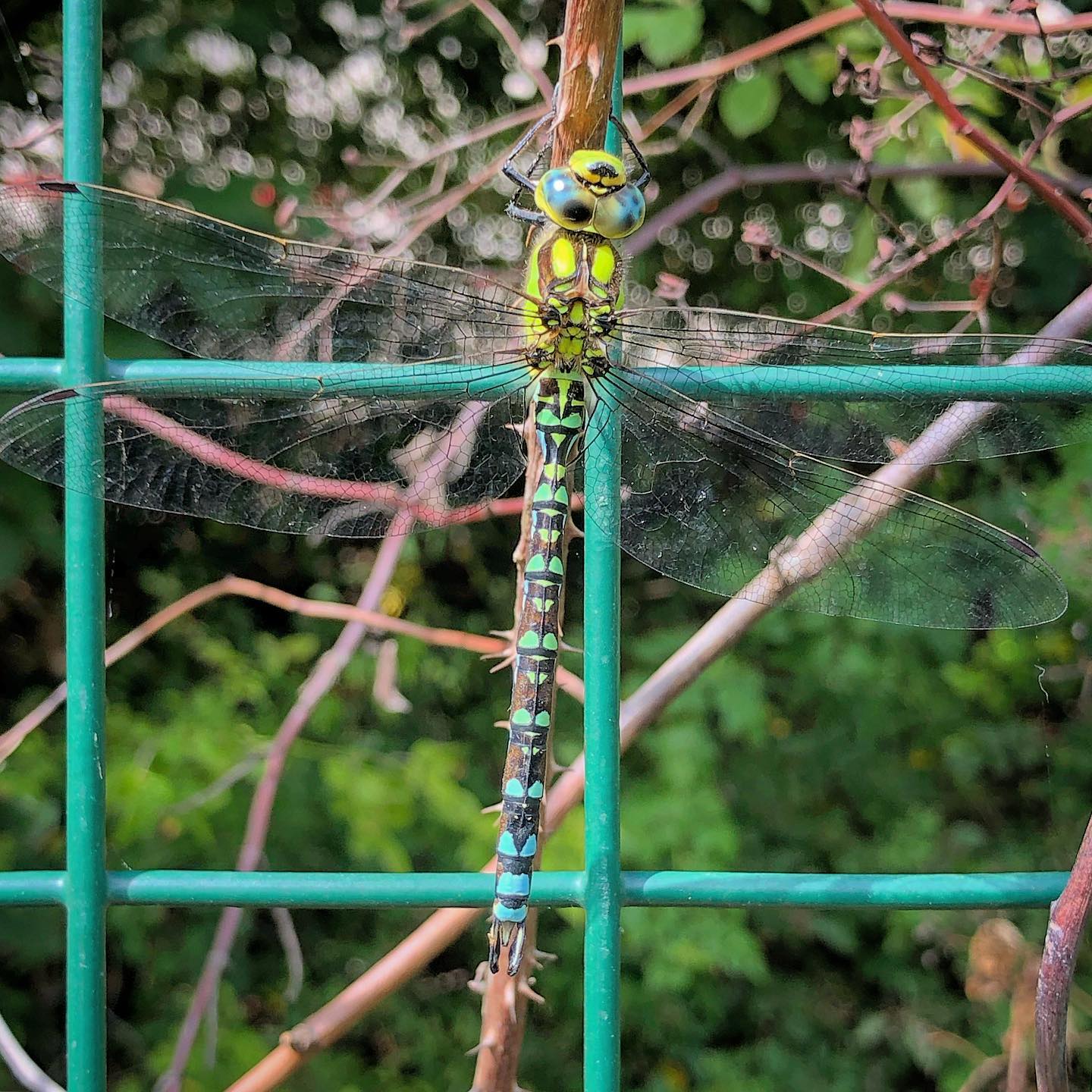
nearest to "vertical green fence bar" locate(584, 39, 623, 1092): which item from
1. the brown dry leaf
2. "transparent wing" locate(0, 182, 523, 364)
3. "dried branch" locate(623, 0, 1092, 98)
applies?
"transparent wing" locate(0, 182, 523, 364)

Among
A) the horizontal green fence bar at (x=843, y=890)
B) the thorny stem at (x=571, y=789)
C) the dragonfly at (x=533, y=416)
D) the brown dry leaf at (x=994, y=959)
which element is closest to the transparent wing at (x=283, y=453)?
the dragonfly at (x=533, y=416)

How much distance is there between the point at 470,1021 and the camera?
8.11 feet

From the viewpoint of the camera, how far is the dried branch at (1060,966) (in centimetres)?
76

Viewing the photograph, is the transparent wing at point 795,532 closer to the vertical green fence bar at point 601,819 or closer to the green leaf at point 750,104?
the vertical green fence bar at point 601,819

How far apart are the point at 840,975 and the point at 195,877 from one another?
7.04 feet

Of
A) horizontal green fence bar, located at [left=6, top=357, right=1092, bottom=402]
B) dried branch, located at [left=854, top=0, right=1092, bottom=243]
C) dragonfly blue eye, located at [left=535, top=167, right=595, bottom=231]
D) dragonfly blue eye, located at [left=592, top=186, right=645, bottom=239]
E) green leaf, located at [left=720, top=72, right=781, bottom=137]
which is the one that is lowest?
horizontal green fence bar, located at [left=6, top=357, right=1092, bottom=402]

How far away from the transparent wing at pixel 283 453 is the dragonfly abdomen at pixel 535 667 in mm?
48

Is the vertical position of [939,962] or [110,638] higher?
[110,638]

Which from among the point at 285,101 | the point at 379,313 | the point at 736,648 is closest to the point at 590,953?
the point at 379,313

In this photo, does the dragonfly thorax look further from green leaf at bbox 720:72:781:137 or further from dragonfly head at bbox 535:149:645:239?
green leaf at bbox 720:72:781:137

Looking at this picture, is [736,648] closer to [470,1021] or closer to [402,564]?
[402,564]

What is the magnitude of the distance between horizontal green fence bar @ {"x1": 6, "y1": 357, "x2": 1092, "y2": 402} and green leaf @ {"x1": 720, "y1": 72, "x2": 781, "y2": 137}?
1.01 metres

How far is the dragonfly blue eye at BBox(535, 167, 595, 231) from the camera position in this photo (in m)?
0.85

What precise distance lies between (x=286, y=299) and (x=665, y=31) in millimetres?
955
